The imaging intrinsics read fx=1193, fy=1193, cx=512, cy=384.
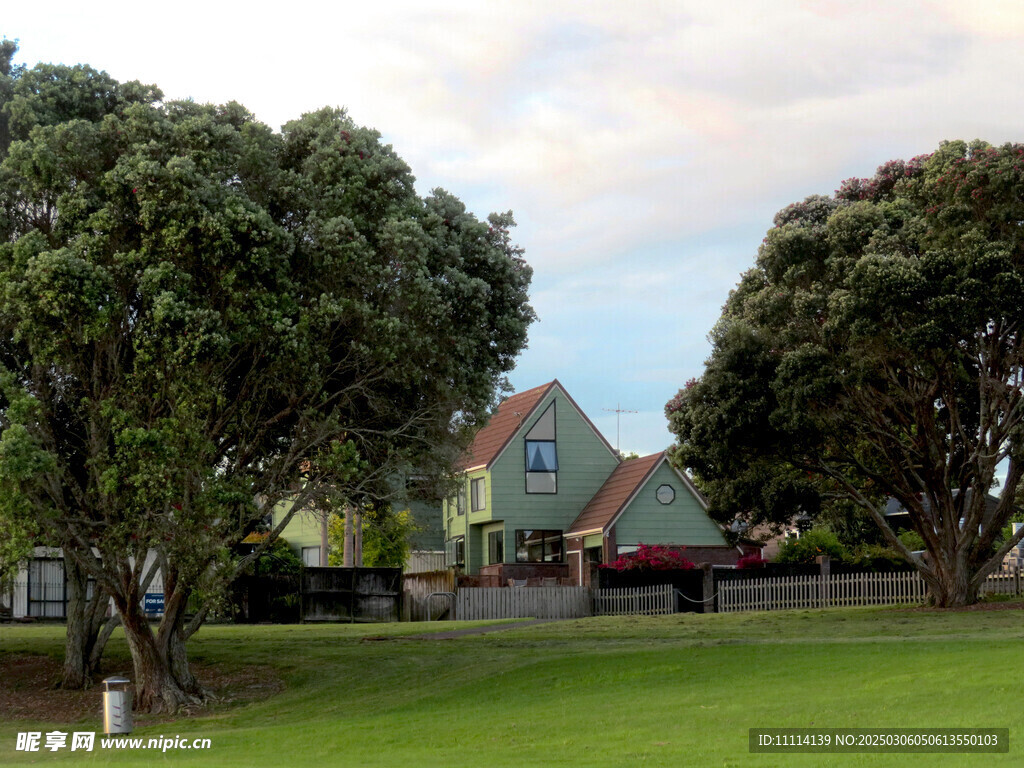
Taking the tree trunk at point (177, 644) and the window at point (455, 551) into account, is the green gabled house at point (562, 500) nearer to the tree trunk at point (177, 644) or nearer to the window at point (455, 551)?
the window at point (455, 551)

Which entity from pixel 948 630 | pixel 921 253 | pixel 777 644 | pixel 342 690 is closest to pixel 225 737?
pixel 342 690

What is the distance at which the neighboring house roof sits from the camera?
4797 cm

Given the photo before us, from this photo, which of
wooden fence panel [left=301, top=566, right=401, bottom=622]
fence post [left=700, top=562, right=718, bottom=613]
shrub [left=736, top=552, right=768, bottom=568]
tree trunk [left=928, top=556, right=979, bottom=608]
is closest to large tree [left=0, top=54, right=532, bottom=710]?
tree trunk [left=928, top=556, right=979, bottom=608]

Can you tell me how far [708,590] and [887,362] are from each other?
34.6 ft

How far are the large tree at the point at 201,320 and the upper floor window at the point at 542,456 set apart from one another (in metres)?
26.5

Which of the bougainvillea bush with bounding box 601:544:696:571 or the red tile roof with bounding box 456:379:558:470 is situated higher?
→ the red tile roof with bounding box 456:379:558:470

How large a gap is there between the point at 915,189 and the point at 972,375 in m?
4.91

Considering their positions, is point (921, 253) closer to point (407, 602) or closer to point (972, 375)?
point (972, 375)

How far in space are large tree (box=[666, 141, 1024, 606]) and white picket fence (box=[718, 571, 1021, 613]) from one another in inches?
55.6

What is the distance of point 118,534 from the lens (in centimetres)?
1911

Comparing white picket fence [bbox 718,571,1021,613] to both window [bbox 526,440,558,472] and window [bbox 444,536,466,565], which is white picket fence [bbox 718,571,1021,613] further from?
window [bbox 444,536,466,565]

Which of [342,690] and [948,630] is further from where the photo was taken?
[948,630]

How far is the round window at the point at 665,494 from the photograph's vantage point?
150 feet

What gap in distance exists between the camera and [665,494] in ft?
150
